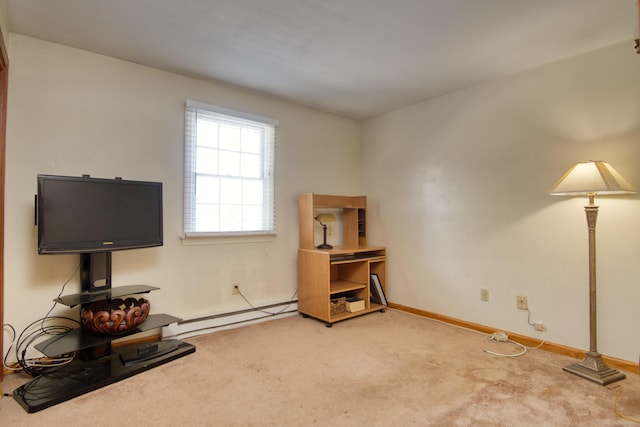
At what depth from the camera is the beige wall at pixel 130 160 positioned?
7.86ft

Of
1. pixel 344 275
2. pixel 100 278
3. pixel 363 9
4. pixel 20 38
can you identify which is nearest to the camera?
pixel 363 9

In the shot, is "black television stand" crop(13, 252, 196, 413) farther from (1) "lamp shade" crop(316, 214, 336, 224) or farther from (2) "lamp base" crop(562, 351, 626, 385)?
(2) "lamp base" crop(562, 351, 626, 385)

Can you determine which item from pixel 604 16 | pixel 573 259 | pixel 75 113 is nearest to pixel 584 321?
pixel 573 259

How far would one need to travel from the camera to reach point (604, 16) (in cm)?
216

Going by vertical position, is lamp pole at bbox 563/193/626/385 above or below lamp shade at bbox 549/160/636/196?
below

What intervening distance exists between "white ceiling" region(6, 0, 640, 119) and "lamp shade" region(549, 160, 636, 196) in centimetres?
94

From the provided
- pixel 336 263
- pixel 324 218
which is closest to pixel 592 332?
pixel 336 263

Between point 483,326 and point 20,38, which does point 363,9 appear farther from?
point 483,326

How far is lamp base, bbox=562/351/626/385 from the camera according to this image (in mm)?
2227

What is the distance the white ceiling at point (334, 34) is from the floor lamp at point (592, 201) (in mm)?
966

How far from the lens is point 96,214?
2.43 m

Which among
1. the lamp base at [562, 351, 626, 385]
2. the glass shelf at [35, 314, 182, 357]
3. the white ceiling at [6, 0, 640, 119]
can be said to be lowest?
the lamp base at [562, 351, 626, 385]

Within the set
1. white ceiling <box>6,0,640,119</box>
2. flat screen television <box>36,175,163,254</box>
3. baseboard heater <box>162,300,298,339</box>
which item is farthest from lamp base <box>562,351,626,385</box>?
flat screen television <box>36,175,163,254</box>

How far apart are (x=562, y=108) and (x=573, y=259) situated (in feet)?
4.05
